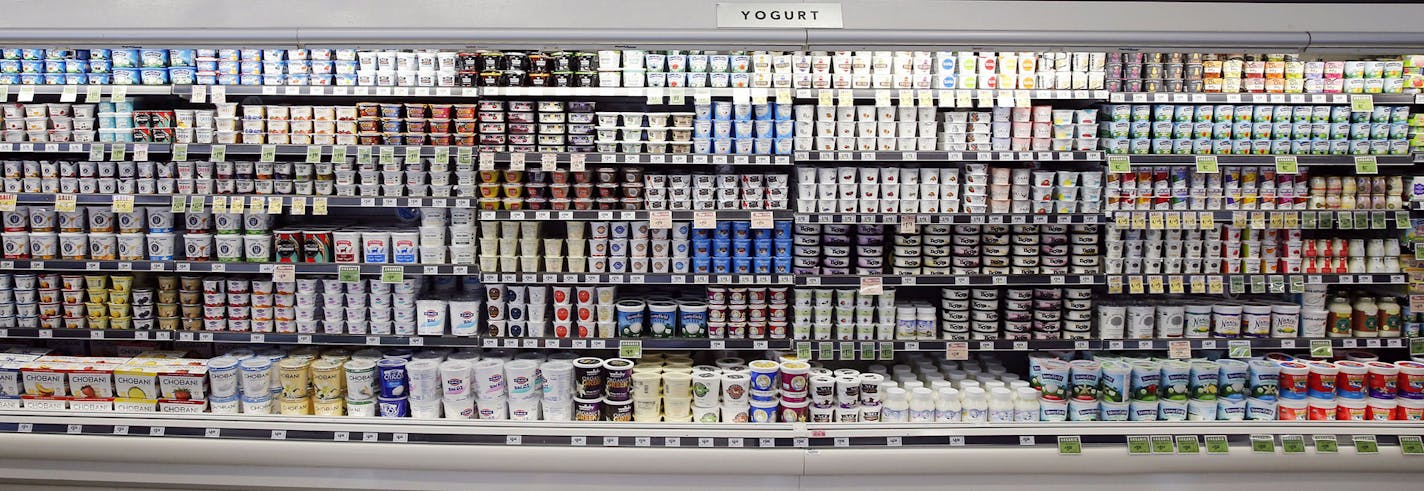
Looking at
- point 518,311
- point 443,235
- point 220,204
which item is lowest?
point 518,311

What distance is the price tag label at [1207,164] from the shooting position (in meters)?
3.37

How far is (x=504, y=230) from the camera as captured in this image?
11.2 ft

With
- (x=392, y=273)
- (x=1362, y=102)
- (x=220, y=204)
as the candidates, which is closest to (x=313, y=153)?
(x=220, y=204)

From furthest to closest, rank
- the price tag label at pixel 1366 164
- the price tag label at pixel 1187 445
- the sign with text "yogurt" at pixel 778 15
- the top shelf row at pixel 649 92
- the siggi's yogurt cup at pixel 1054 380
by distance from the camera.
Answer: the price tag label at pixel 1366 164 → the top shelf row at pixel 649 92 → the siggi's yogurt cup at pixel 1054 380 → the price tag label at pixel 1187 445 → the sign with text "yogurt" at pixel 778 15

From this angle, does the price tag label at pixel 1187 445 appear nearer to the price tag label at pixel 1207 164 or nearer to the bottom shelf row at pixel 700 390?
the bottom shelf row at pixel 700 390

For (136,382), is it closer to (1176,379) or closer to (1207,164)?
(1176,379)

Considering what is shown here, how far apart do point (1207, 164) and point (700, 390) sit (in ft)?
7.21

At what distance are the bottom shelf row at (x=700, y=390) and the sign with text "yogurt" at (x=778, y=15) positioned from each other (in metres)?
1.39

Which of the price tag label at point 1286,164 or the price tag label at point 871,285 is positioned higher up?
the price tag label at point 1286,164

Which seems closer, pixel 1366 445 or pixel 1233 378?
pixel 1366 445

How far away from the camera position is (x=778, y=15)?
185 centimetres

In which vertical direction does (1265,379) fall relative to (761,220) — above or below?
below

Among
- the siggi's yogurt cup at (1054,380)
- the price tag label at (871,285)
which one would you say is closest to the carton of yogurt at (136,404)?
the price tag label at (871,285)

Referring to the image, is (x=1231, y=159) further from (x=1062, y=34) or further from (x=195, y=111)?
(x=195, y=111)
